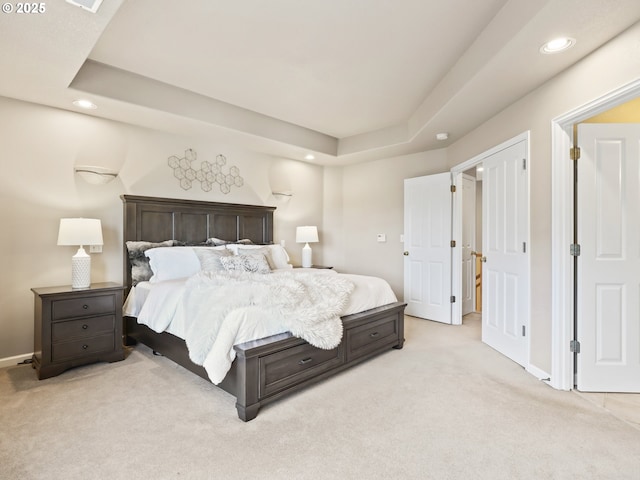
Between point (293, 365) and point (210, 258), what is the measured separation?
1.59 meters

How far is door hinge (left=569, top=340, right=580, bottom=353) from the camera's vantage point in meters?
2.53

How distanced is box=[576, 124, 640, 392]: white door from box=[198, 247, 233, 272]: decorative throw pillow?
3.08 metres

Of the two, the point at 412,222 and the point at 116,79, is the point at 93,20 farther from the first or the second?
the point at 412,222

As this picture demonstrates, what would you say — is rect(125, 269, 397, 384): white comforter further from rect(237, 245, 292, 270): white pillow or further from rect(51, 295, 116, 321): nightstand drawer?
rect(237, 245, 292, 270): white pillow

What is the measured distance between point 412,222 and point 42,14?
4.32m

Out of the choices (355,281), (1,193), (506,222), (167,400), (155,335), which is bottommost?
(167,400)

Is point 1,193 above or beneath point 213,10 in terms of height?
beneath

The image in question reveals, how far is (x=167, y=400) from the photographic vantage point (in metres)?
2.39

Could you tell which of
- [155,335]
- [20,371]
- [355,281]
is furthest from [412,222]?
[20,371]

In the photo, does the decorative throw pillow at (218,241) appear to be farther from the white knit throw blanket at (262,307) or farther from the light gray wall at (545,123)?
the light gray wall at (545,123)

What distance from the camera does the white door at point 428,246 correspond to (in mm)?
4539

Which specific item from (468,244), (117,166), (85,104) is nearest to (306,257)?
(468,244)

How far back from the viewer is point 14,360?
3.05 m

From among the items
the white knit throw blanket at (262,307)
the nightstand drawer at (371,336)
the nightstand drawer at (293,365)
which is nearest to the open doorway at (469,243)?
the nightstand drawer at (371,336)
